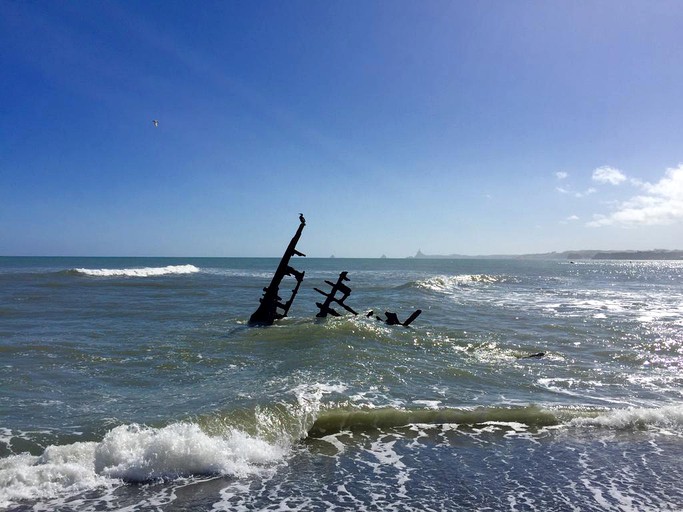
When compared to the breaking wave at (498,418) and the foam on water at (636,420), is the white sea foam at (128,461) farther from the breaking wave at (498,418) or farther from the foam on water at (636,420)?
the foam on water at (636,420)

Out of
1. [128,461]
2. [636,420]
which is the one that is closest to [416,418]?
[636,420]

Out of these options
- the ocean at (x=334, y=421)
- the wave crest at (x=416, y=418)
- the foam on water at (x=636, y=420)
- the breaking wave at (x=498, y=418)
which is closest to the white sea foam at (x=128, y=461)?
the ocean at (x=334, y=421)

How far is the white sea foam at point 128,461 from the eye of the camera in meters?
6.41

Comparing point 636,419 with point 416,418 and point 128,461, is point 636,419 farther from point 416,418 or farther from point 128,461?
point 128,461

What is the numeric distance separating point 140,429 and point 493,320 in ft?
63.8

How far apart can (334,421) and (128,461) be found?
12.0ft

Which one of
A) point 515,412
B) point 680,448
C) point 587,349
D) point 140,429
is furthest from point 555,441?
point 587,349

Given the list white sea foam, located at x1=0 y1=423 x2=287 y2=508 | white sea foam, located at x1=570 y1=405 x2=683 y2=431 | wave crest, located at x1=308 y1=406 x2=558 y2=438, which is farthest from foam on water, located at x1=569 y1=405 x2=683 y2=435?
white sea foam, located at x1=0 y1=423 x2=287 y2=508

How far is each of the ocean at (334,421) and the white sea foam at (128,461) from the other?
0.03 metres

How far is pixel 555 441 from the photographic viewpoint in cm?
827

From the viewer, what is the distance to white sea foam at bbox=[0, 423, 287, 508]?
641cm

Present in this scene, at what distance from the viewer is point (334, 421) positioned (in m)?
8.98

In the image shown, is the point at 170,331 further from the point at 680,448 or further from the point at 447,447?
the point at 680,448

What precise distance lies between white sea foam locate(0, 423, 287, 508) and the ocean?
3cm
